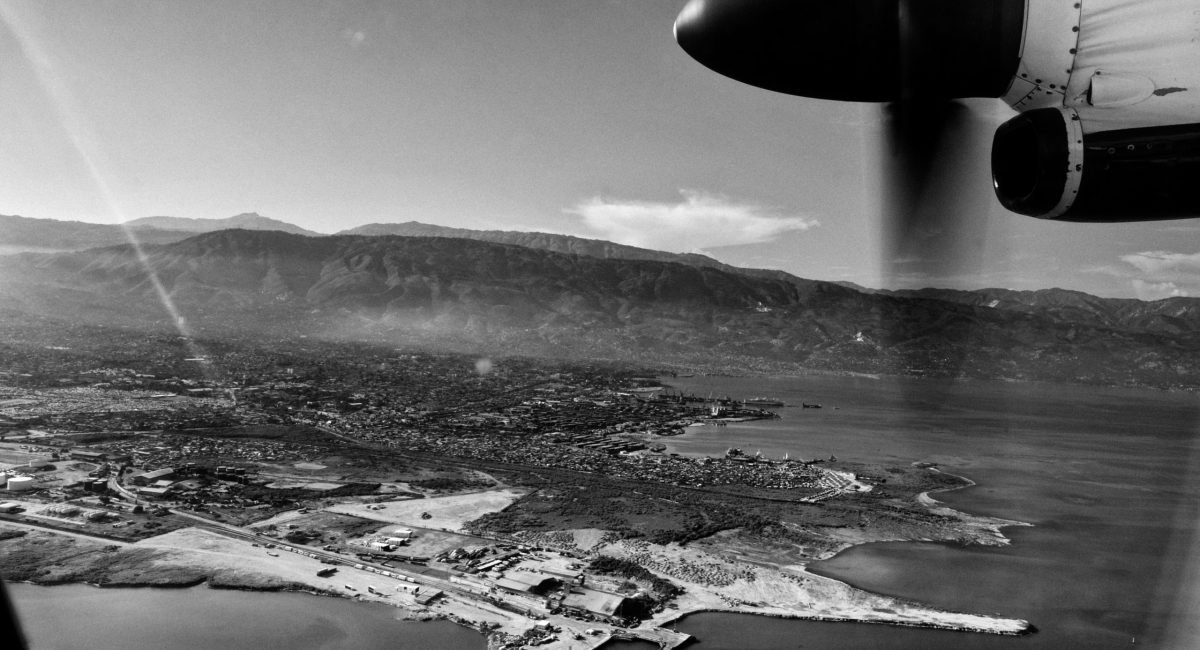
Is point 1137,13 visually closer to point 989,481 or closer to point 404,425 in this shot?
point 989,481

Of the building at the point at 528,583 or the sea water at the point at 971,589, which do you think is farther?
the building at the point at 528,583

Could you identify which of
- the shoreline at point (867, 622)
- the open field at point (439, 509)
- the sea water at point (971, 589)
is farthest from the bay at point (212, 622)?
the open field at point (439, 509)

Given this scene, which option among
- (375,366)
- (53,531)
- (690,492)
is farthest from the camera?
(375,366)

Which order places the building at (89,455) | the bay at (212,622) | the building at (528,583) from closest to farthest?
1. the bay at (212,622)
2. the building at (528,583)
3. the building at (89,455)

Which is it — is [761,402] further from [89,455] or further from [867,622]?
[89,455]

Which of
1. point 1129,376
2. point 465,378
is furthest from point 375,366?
point 1129,376

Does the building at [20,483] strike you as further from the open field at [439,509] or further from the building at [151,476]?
the open field at [439,509]

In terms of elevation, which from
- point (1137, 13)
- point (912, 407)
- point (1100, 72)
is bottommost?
point (912, 407)
